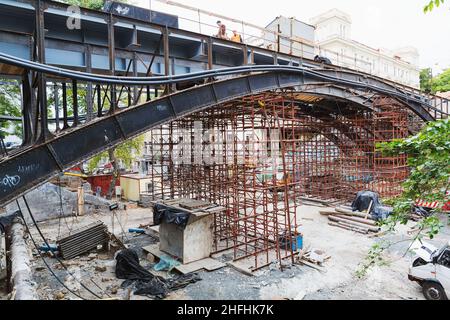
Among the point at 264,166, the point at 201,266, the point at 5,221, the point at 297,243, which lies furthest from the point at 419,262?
the point at 5,221

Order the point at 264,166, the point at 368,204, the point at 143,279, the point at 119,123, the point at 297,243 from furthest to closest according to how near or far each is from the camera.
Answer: the point at 368,204
the point at 297,243
the point at 264,166
the point at 143,279
the point at 119,123

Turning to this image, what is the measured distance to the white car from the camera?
8.35 m

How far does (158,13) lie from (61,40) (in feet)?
9.54

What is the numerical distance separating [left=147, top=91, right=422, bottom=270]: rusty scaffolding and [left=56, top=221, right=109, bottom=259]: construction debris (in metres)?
4.67

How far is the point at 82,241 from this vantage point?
1197cm

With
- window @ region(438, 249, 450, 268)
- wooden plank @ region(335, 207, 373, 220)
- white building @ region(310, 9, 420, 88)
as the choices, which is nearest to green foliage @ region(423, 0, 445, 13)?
window @ region(438, 249, 450, 268)

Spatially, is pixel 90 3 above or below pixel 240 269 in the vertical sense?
above

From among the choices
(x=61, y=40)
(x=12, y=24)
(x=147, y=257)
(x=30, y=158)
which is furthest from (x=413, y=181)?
(x=147, y=257)

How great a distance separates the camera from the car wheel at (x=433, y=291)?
8344mm

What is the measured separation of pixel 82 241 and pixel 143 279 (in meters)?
3.74

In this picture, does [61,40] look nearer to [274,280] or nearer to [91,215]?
[274,280]

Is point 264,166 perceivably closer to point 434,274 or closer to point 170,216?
point 170,216

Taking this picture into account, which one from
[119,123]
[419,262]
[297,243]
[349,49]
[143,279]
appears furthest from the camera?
[349,49]

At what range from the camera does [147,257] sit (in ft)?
39.5
